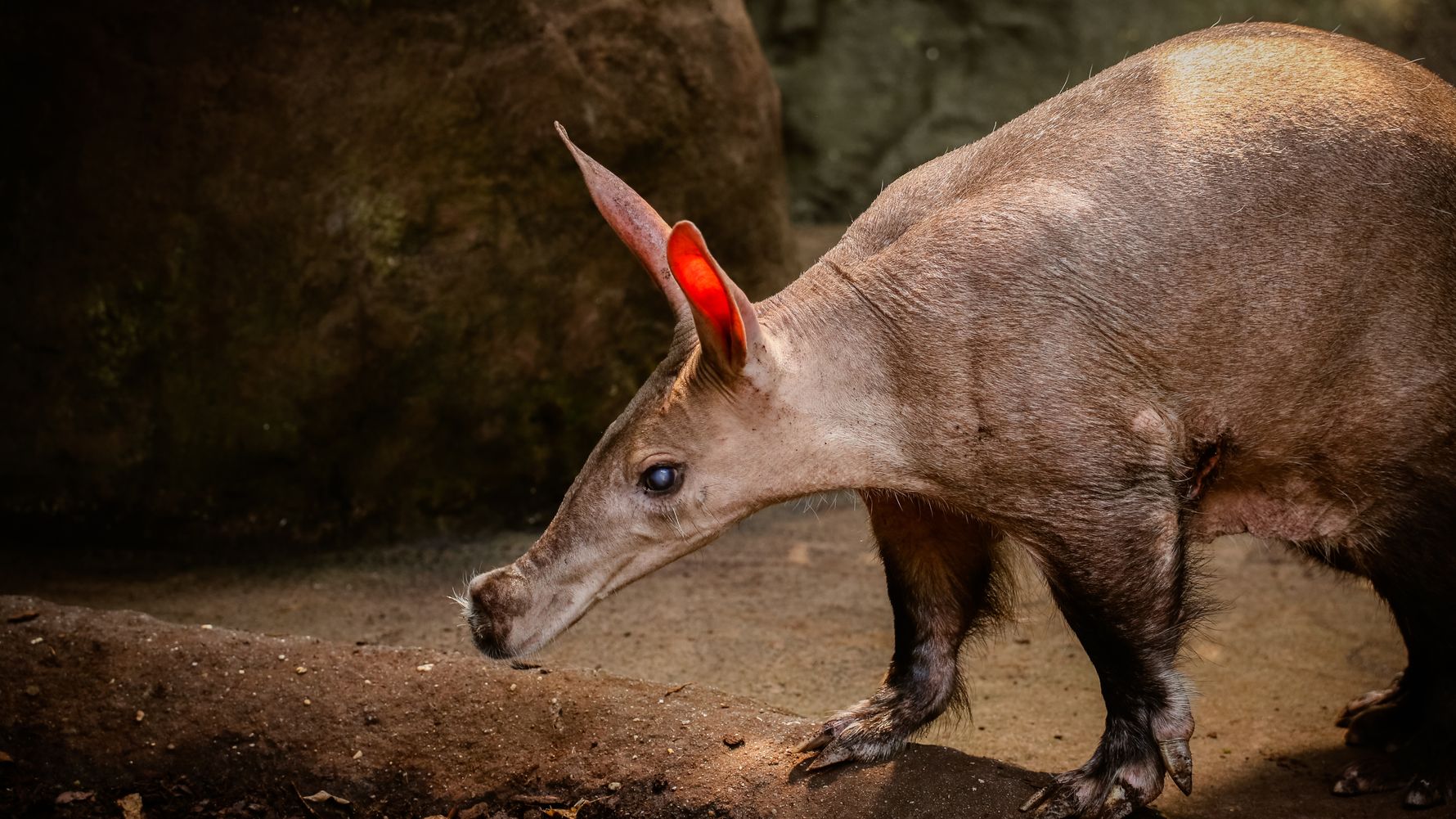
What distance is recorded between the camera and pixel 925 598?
468cm

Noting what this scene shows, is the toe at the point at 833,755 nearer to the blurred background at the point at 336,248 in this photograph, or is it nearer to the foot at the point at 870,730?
the foot at the point at 870,730

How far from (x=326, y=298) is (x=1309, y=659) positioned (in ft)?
A: 16.5

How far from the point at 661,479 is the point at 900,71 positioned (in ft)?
25.8

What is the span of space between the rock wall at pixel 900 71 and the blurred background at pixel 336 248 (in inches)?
131

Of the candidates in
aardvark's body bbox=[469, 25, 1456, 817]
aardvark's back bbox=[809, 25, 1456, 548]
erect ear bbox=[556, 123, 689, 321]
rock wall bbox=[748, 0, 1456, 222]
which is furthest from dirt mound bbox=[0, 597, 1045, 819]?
rock wall bbox=[748, 0, 1456, 222]

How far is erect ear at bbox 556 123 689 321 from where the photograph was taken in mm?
4168

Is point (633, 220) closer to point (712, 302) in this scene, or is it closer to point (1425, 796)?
point (712, 302)

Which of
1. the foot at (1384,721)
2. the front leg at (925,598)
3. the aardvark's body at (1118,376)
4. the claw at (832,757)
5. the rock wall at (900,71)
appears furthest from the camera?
the rock wall at (900,71)

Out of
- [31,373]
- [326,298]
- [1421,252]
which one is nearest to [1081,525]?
[1421,252]

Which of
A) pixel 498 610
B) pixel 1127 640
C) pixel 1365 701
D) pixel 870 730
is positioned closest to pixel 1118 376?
pixel 1127 640

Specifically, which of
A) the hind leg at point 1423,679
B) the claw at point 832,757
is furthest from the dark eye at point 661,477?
the hind leg at point 1423,679

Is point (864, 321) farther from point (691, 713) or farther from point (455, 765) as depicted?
point (455, 765)

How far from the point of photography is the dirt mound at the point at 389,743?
4.21 m

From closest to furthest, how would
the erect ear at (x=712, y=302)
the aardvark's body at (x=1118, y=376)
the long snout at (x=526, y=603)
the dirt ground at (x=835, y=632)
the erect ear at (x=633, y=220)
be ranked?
the erect ear at (x=712, y=302), the aardvark's body at (x=1118, y=376), the long snout at (x=526, y=603), the erect ear at (x=633, y=220), the dirt ground at (x=835, y=632)
